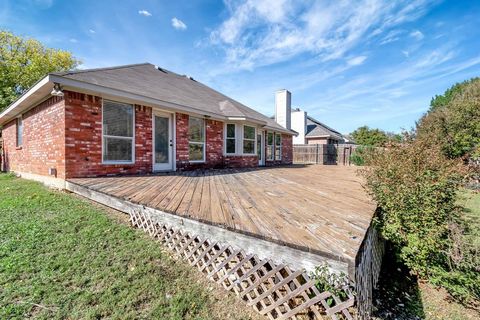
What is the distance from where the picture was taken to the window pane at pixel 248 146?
1137cm

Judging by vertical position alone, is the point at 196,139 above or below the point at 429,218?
above

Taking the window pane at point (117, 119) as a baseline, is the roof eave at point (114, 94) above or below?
above

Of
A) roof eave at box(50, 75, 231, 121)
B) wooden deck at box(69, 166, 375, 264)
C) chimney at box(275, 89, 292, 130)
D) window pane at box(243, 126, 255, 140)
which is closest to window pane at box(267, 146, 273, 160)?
window pane at box(243, 126, 255, 140)

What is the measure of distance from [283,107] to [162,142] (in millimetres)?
12590

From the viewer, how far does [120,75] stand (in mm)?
7484

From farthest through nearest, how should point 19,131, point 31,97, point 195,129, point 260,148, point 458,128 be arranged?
1. point 458,128
2. point 260,148
3. point 19,131
4. point 195,129
5. point 31,97

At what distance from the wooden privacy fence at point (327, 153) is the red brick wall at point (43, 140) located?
18.5m

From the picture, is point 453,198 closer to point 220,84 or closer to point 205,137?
point 205,137

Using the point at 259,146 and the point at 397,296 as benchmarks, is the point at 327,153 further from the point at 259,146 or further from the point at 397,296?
the point at 397,296

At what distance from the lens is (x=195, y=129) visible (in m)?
8.66

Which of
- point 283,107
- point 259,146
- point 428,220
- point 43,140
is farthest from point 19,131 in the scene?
point 283,107

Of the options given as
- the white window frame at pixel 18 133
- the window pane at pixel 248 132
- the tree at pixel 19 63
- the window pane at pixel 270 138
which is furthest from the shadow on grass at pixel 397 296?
the tree at pixel 19 63

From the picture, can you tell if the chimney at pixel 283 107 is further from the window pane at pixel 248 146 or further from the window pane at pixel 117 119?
the window pane at pixel 117 119

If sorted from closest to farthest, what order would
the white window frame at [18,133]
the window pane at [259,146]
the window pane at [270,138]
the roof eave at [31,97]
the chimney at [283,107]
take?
the roof eave at [31,97], the white window frame at [18,133], the window pane at [259,146], the window pane at [270,138], the chimney at [283,107]
